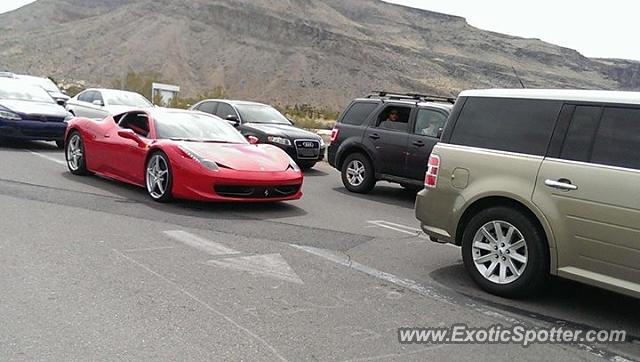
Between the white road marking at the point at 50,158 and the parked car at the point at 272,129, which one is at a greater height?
the parked car at the point at 272,129

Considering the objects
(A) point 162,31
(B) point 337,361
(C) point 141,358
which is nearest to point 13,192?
(C) point 141,358

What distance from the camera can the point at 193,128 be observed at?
940cm

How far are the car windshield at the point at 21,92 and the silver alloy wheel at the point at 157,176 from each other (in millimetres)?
7515

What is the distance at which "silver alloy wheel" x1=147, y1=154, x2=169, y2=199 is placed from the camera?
8.60 meters

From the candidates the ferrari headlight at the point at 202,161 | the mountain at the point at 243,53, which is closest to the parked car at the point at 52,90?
the ferrari headlight at the point at 202,161

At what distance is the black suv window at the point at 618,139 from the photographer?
15.6 ft

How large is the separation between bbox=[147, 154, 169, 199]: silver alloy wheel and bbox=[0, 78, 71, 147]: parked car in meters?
5.93

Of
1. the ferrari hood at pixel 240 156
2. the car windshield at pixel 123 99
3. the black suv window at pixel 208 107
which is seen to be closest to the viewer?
the ferrari hood at pixel 240 156

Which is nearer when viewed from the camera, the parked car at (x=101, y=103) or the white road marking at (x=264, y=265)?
the white road marking at (x=264, y=265)

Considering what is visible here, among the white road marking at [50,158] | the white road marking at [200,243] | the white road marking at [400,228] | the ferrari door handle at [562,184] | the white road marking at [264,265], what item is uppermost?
the ferrari door handle at [562,184]

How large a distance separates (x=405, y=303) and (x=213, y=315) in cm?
157

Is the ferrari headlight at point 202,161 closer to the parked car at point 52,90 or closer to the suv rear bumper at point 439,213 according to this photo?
the suv rear bumper at point 439,213

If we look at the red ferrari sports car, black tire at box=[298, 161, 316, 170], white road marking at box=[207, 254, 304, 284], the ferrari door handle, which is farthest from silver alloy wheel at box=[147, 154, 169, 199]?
black tire at box=[298, 161, 316, 170]

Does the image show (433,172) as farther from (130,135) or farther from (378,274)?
(130,135)
